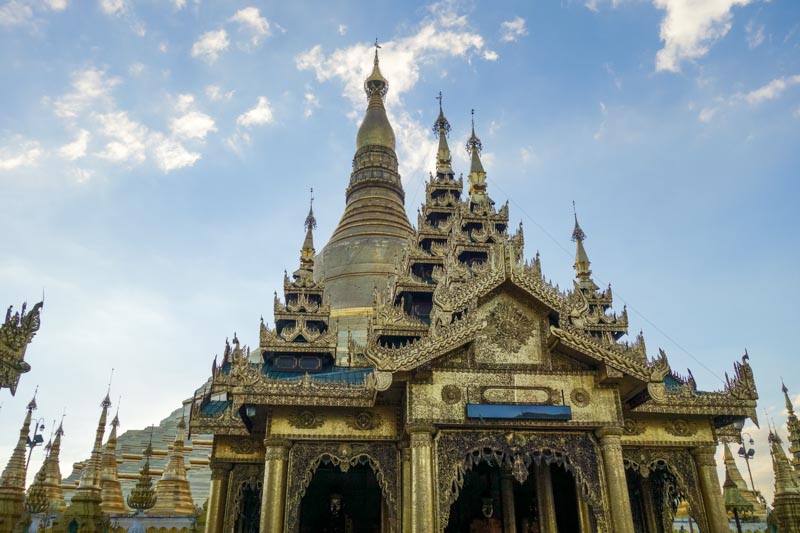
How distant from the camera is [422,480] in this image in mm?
12477

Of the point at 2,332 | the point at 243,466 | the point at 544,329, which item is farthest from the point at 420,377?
the point at 2,332

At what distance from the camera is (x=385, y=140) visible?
139 feet

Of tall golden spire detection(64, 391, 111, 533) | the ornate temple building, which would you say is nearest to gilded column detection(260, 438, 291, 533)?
the ornate temple building

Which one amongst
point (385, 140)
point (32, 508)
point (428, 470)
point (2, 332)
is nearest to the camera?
point (2, 332)

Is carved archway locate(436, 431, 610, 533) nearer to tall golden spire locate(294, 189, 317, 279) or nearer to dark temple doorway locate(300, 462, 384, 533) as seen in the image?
dark temple doorway locate(300, 462, 384, 533)

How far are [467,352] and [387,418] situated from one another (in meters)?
2.58

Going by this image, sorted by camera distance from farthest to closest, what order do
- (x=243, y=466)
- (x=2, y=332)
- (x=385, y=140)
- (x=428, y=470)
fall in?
(x=385, y=140)
(x=243, y=466)
(x=428, y=470)
(x=2, y=332)

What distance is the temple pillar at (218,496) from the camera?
1616 centimetres

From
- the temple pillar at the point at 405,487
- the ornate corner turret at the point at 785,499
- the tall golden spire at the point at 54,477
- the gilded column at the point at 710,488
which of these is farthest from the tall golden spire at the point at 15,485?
the ornate corner turret at the point at 785,499

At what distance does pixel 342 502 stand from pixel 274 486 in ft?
17.6

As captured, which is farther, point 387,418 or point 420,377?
point 387,418

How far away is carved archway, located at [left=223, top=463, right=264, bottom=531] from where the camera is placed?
1606 cm

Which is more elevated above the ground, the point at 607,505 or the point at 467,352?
the point at 467,352

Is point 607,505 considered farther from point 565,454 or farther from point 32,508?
point 32,508
